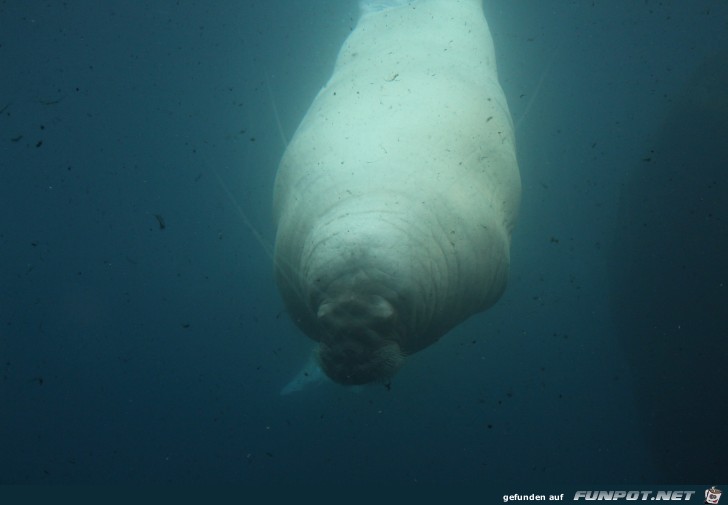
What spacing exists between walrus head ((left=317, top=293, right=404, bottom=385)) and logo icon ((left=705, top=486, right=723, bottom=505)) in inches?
104

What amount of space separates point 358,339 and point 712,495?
3026 millimetres

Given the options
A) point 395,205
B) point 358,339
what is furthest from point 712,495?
point 395,205

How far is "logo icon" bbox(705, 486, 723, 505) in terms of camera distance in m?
3.66

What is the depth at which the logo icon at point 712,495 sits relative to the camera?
→ 366cm

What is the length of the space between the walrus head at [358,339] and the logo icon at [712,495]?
2.65m

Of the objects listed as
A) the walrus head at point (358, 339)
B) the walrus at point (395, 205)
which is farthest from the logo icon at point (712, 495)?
the walrus head at point (358, 339)

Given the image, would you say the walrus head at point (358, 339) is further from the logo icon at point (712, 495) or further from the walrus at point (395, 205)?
the logo icon at point (712, 495)

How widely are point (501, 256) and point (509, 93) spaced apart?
3568 mm

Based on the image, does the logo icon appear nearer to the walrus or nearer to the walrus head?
the walrus

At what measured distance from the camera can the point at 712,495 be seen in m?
3.72

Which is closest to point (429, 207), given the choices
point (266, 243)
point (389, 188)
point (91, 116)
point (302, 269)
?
point (389, 188)

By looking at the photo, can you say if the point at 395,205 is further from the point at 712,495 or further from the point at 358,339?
the point at 712,495

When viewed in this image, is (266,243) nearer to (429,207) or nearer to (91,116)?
(429,207)

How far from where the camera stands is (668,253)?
6.04m
